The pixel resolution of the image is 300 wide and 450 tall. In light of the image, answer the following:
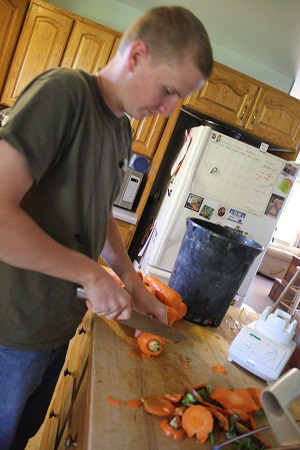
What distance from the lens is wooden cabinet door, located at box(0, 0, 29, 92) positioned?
2611 millimetres

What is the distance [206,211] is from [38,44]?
1855 mm

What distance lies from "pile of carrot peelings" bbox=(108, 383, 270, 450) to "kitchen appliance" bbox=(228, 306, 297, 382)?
146 millimetres

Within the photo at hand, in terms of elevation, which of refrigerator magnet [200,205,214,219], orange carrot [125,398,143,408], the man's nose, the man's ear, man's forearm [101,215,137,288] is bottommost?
orange carrot [125,398,143,408]

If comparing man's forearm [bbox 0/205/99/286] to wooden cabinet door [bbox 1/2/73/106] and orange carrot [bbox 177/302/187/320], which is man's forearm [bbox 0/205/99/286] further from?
wooden cabinet door [bbox 1/2/73/106]

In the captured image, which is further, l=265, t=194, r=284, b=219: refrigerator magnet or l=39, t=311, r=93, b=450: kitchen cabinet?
l=265, t=194, r=284, b=219: refrigerator magnet

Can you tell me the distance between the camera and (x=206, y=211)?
2.62 metres

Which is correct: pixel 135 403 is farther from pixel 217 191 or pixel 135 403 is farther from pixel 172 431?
Answer: pixel 217 191

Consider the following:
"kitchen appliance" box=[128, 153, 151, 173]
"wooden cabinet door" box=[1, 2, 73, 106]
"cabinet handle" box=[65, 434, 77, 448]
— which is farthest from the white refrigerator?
"cabinet handle" box=[65, 434, 77, 448]

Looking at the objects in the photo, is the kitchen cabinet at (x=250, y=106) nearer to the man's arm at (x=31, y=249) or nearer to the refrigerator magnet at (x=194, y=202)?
the refrigerator magnet at (x=194, y=202)

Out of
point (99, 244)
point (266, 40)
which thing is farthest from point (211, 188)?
point (99, 244)

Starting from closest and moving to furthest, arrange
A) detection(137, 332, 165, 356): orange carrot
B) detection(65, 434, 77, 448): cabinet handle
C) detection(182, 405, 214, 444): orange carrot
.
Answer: detection(182, 405, 214, 444): orange carrot → detection(65, 434, 77, 448): cabinet handle → detection(137, 332, 165, 356): orange carrot

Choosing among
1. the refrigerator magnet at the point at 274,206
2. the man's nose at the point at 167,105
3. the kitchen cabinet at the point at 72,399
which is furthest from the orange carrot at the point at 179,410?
the refrigerator magnet at the point at 274,206

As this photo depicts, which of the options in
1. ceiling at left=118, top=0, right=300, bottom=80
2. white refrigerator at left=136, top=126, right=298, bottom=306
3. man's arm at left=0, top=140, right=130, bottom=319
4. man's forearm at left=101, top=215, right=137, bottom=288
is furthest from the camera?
white refrigerator at left=136, top=126, right=298, bottom=306

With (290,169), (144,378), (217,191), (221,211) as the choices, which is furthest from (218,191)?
(144,378)
